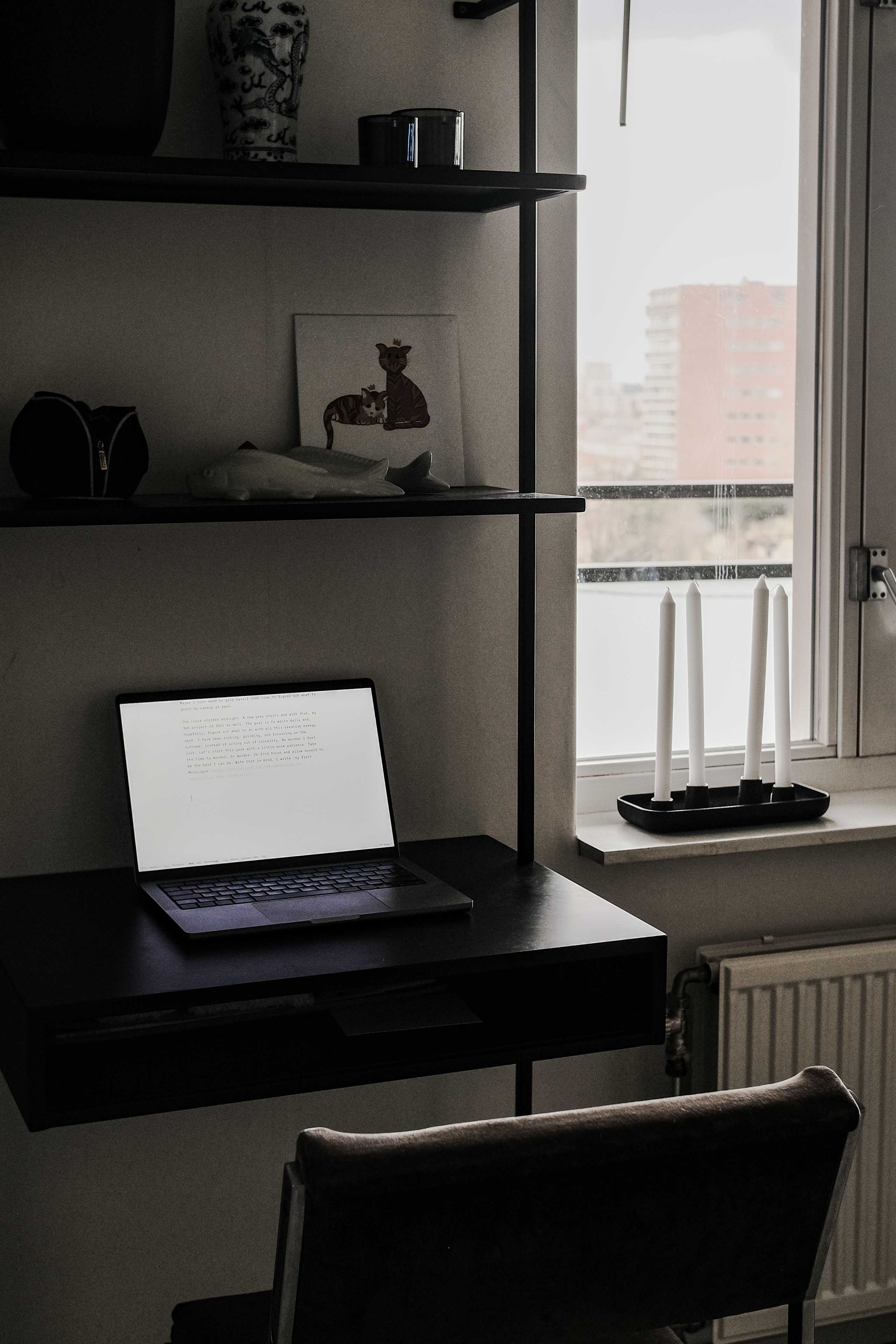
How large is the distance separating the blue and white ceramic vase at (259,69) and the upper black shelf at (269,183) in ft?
0.16

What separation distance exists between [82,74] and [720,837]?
1229 mm

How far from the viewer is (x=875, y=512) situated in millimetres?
2156

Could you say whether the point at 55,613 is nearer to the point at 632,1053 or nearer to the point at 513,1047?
the point at 513,1047

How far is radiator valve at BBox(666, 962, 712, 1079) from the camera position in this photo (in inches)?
78.5

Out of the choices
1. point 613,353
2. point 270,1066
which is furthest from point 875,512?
point 270,1066

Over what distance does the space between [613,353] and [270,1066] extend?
3.69 feet

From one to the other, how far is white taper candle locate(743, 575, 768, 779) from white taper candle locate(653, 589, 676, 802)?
11cm

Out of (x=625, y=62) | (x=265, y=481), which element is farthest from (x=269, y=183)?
(x=625, y=62)

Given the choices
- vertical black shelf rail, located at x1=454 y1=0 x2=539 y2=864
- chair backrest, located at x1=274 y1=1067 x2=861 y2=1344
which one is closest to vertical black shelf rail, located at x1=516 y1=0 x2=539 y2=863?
vertical black shelf rail, located at x1=454 y1=0 x2=539 y2=864

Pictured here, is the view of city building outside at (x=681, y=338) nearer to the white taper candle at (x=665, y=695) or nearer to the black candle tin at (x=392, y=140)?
the white taper candle at (x=665, y=695)

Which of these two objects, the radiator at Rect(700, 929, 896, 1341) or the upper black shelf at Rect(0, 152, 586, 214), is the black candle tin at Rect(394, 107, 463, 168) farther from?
→ the radiator at Rect(700, 929, 896, 1341)

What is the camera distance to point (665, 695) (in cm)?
194

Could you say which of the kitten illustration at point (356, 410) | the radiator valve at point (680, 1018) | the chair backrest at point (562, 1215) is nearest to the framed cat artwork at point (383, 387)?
the kitten illustration at point (356, 410)

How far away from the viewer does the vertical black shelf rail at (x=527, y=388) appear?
Answer: 1753mm
